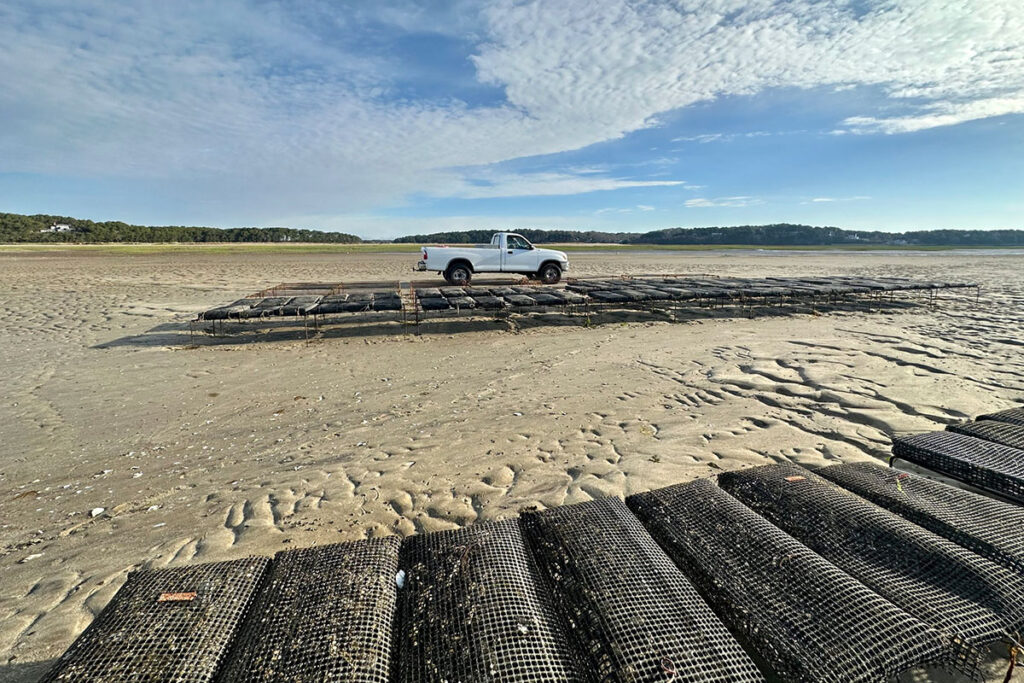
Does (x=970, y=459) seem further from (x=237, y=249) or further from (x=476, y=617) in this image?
(x=237, y=249)

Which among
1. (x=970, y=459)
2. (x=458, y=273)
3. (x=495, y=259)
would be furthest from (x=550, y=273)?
(x=970, y=459)

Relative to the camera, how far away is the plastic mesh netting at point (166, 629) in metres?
1.99

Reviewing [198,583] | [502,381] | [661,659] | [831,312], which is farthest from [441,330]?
[831,312]

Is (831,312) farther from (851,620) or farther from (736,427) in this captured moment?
(851,620)

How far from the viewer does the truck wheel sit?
66.1 ft

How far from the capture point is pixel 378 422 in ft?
20.3

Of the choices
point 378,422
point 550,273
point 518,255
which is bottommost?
point 378,422

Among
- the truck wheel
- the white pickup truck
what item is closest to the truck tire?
the white pickup truck

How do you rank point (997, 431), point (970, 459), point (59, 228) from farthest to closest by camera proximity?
point (59, 228) → point (997, 431) → point (970, 459)

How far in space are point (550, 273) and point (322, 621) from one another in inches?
740

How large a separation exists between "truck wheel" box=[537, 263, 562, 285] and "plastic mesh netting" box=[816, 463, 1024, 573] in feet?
54.5

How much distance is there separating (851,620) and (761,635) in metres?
0.44

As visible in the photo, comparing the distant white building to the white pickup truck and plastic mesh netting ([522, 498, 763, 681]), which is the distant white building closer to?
the white pickup truck

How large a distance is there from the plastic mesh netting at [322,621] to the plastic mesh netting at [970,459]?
472cm
